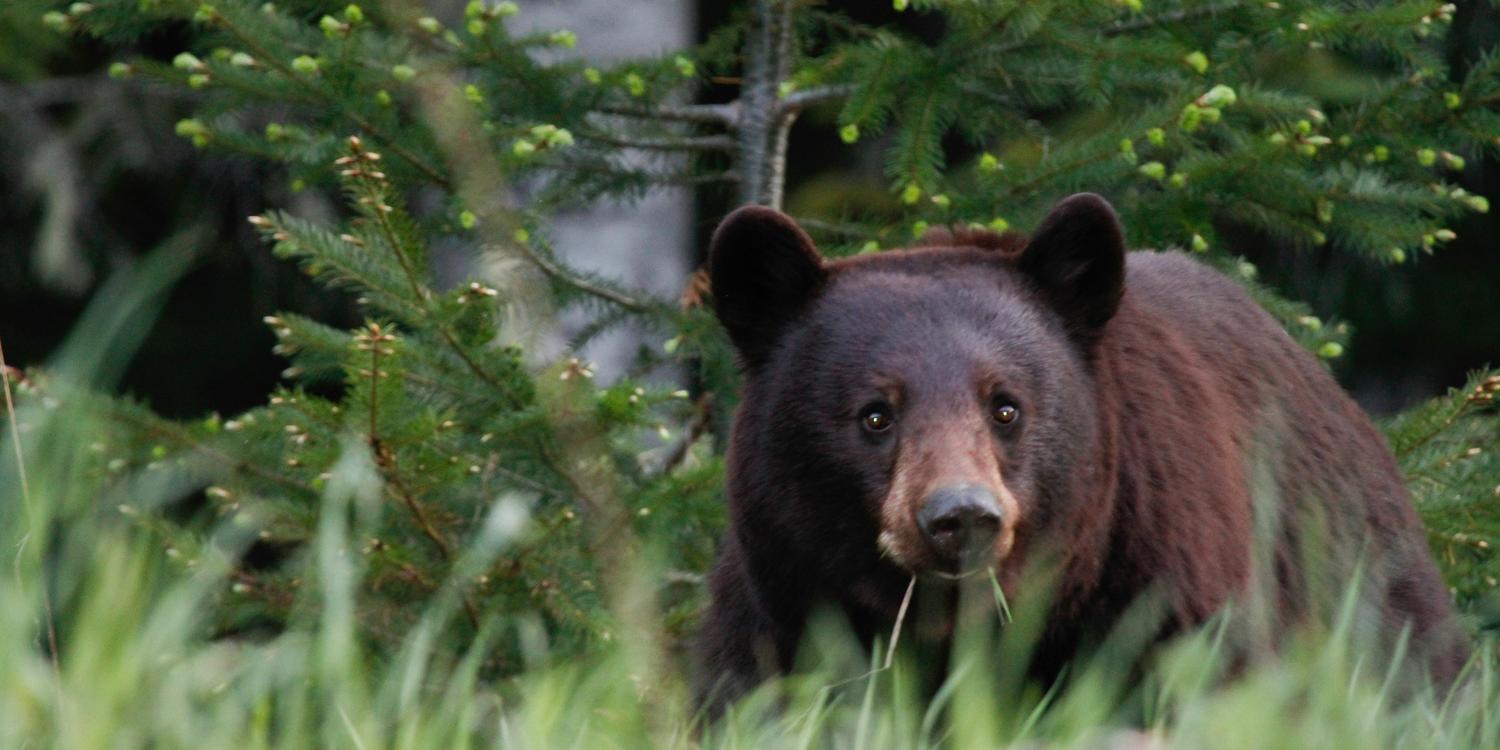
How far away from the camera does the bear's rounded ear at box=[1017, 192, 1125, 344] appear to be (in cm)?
388

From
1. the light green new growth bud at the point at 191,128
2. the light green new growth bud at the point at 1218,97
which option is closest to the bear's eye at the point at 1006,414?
the light green new growth bud at the point at 1218,97

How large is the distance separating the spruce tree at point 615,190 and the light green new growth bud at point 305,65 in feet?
0.07

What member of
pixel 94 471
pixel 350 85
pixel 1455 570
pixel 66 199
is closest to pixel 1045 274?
pixel 1455 570

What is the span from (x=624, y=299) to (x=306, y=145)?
1031 mm

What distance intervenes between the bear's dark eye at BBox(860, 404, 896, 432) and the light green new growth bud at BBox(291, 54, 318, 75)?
1.88 metres

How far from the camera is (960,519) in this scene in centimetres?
343

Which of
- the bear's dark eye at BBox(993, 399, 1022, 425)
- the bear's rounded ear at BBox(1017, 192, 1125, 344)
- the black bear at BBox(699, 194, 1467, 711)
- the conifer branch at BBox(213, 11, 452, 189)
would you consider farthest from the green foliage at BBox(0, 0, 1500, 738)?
the bear's rounded ear at BBox(1017, 192, 1125, 344)

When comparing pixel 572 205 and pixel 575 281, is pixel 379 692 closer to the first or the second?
pixel 575 281

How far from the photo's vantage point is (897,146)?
204 inches

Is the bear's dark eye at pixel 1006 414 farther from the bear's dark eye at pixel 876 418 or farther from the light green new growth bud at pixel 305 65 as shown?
the light green new growth bud at pixel 305 65

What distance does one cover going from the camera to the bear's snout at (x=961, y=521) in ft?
11.2

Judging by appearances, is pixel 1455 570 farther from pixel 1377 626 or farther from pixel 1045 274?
pixel 1045 274

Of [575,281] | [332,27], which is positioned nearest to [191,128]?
[332,27]

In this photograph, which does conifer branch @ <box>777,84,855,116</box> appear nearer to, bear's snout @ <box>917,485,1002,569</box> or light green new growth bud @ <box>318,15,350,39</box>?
light green new growth bud @ <box>318,15,350,39</box>
